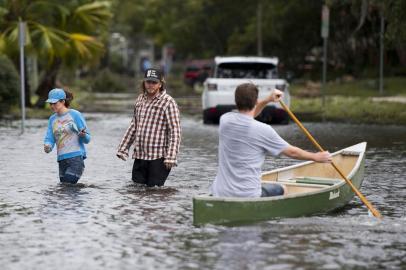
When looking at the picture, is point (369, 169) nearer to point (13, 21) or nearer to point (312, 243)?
point (312, 243)

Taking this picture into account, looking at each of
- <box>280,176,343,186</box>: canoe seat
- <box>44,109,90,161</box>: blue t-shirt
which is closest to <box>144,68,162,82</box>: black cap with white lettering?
<box>44,109,90,161</box>: blue t-shirt

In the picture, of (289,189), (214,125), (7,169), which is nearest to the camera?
(289,189)

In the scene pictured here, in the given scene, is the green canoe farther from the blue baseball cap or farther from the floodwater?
the blue baseball cap

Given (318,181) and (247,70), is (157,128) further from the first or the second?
(247,70)

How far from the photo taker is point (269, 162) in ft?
53.2

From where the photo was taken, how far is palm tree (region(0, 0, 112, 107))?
3112 centimetres

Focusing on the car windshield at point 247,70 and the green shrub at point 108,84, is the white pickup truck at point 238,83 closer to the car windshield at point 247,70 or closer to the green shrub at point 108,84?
the car windshield at point 247,70

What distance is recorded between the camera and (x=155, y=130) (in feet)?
40.2

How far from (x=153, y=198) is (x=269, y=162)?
4719mm

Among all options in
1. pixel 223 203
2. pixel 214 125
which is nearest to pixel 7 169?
pixel 223 203

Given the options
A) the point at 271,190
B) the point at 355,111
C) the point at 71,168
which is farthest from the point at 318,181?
the point at 355,111

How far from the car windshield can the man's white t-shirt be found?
1577 cm

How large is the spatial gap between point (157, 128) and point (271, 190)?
97.6 inches

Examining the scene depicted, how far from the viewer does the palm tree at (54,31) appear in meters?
31.1
